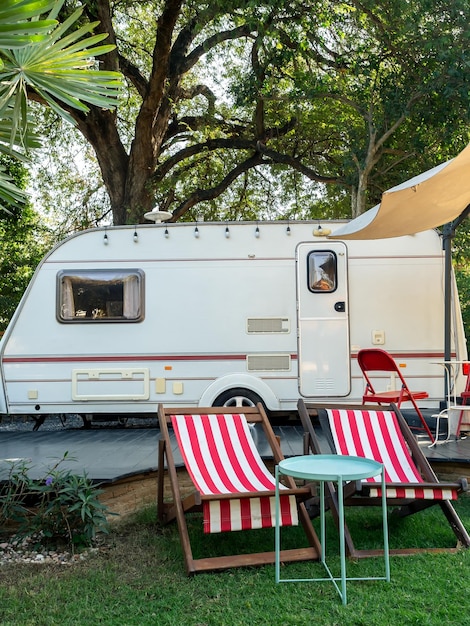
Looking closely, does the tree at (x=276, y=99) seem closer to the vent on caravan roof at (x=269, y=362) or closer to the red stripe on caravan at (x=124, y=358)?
the vent on caravan roof at (x=269, y=362)

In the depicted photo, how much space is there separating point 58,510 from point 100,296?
3417 millimetres

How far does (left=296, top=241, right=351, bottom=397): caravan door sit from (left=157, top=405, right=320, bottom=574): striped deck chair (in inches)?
95.8

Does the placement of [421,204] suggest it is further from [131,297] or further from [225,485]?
[131,297]

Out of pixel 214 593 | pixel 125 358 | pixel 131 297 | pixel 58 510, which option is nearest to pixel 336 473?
pixel 214 593

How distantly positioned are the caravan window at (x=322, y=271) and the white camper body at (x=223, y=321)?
0.01 metres

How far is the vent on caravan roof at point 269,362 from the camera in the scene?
21.6ft

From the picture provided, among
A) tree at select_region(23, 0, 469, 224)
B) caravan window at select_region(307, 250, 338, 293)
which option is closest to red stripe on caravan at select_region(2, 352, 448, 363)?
caravan window at select_region(307, 250, 338, 293)

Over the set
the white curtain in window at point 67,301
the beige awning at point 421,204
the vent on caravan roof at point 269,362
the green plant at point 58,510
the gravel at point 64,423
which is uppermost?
the beige awning at point 421,204

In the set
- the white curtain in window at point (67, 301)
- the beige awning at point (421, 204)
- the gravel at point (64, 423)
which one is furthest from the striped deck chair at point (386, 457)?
the gravel at point (64, 423)

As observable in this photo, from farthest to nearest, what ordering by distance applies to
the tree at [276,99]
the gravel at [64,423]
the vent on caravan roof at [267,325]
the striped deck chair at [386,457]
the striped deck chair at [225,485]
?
1. the tree at [276,99]
2. the gravel at [64,423]
3. the vent on caravan roof at [267,325]
4. the striped deck chair at [386,457]
5. the striped deck chair at [225,485]

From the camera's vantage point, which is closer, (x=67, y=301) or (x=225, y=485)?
(x=225, y=485)

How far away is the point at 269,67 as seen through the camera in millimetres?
10789

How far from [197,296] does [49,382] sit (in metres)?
1.84

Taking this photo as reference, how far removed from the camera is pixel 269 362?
6.60m
